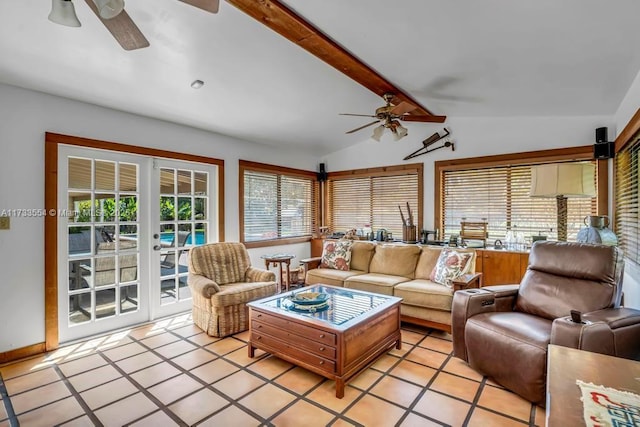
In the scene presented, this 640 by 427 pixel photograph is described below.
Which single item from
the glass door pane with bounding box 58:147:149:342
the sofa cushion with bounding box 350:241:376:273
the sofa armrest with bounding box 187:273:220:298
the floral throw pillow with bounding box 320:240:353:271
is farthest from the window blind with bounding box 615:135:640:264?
the glass door pane with bounding box 58:147:149:342

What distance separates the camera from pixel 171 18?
2.22 metres

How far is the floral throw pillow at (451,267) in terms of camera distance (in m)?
3.52

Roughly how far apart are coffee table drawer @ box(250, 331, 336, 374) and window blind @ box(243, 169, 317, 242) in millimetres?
2304

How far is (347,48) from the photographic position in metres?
2.66

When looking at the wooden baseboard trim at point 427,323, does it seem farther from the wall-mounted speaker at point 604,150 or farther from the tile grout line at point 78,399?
the tile grout line at point 78,399

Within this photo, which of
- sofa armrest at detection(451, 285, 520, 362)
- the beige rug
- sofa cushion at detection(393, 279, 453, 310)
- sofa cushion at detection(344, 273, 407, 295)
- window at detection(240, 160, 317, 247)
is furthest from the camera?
window at detection(240, 160, 317, 247)

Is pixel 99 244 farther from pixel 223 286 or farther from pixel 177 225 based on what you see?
pixel 223 286

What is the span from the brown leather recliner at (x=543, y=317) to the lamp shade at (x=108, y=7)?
9.32 feet

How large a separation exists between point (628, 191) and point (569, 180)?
1.76 ft

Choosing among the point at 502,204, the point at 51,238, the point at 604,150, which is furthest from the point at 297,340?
the point at 604,150

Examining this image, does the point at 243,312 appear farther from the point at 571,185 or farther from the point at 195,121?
the point at 571,185

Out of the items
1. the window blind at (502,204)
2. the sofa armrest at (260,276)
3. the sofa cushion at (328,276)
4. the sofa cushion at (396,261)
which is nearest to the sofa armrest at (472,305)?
the sofa cushion at (396,261)

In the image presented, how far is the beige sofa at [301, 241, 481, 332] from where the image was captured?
11.1 ft

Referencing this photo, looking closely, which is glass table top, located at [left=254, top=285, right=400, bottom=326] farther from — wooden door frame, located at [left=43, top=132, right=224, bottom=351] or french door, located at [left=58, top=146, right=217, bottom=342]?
wooden door frame, located at [left=43, top=132, right=224, bottom=351]
